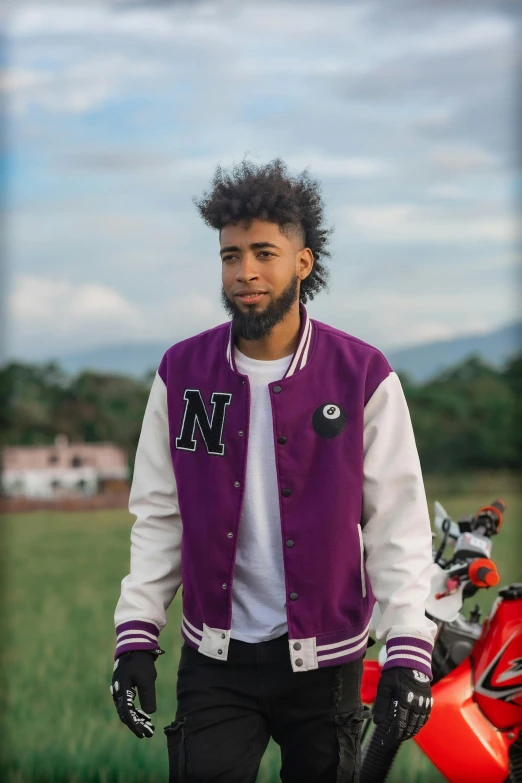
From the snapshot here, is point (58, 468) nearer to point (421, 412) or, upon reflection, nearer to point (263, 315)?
point (421, 412)

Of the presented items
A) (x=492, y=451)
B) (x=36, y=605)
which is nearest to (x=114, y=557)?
(x=36, y=605)

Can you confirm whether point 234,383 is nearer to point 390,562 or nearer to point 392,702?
point 390,562

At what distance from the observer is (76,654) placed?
20.9 feet

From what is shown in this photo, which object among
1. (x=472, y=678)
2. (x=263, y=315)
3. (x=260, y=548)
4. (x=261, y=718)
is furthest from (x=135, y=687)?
(x=263, y=315)

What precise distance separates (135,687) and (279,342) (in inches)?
38.5

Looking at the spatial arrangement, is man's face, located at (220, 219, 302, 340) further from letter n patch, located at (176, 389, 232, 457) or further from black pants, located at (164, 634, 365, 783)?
black pants, located at (164, 634, 365, 783)

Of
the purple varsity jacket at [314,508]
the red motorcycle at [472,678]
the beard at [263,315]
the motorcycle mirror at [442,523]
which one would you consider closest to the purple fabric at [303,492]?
the purple varsity jacket at [314,508]

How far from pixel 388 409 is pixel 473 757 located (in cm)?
96

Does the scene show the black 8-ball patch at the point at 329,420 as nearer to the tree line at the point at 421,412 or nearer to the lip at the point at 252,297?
the lip at the point at 252,297

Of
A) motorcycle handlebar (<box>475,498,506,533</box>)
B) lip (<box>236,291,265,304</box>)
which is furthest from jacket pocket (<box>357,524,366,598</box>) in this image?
lip (<box>236,291,265,304</box>)

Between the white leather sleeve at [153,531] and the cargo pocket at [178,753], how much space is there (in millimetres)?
226

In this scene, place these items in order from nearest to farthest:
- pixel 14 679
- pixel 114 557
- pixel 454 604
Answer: pixel 454 604
pixel 14 679
pixel 114 557

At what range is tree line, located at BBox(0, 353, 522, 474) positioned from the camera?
9.69m

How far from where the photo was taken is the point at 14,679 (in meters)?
5.83
